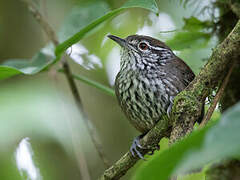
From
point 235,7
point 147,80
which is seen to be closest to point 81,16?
point 147,80

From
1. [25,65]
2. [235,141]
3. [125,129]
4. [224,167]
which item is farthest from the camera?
[125,129]

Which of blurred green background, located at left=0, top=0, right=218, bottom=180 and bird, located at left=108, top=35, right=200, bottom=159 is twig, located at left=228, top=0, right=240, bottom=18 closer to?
blurred green background, located at left=0, top=0, right=218, bottom=180

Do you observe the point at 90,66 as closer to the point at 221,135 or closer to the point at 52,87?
the point at 52,87

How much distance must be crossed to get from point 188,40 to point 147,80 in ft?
1.74

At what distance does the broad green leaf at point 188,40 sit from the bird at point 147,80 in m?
0.13

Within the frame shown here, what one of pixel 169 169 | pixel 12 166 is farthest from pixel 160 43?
pixel 169 169

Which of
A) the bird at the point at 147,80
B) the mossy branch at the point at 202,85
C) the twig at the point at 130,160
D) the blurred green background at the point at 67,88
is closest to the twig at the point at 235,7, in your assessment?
the blurred green background at the point at 67,88

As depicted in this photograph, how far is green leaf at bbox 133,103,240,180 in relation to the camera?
2.35 feet

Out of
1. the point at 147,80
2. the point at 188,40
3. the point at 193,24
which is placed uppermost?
the point at 193,24

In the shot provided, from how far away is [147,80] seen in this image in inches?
118

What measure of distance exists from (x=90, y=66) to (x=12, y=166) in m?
2.16

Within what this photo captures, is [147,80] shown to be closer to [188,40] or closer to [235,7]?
[188,40]

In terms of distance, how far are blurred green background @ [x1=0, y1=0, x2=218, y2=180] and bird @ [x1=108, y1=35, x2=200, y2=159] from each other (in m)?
0.17

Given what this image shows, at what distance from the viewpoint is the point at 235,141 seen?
0.73 metres
